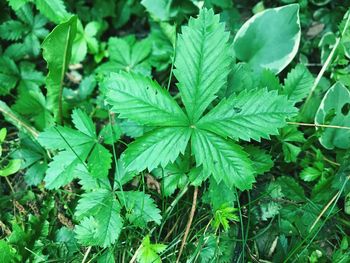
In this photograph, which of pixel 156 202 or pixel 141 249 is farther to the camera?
pixel 156 202

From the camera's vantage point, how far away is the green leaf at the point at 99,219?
46.3 inches

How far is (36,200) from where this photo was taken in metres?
1.41

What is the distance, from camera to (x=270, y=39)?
1502 mm

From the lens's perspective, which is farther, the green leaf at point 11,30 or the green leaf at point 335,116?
the green leaf at point 11,30

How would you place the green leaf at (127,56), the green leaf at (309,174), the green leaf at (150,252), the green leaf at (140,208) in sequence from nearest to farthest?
1. the green leaf at (150,252)
2. the green leaf at (140,208)
3. the green leaf at (309,174)
4. the green leaf at (127,56)

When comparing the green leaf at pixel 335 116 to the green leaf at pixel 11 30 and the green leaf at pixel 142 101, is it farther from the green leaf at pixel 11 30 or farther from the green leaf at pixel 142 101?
the green leaf at pixel 11 30

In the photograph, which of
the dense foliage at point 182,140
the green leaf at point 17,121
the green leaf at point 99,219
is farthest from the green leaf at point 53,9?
the green leaf at point 99,219

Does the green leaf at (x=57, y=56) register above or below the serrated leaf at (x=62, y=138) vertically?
above

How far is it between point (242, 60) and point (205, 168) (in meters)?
0.55

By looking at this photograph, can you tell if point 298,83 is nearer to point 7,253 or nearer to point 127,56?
point 127,56

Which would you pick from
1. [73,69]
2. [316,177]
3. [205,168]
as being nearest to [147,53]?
[73,69]

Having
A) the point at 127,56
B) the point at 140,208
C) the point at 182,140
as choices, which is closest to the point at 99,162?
the point at 140,208

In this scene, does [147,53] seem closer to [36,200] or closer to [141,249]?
[36,200]

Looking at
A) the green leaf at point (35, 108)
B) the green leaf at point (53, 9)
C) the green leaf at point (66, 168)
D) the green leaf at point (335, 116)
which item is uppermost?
the green leaf at point (53, 9)
